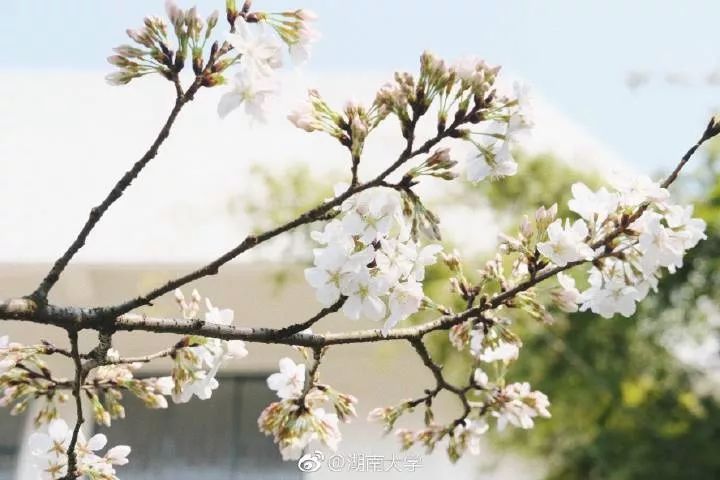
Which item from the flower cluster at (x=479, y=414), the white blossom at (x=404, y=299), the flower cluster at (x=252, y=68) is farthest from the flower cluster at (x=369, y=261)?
the flower cluster at (x=479, y=414)

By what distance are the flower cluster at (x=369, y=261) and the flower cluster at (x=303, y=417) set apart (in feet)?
0.50

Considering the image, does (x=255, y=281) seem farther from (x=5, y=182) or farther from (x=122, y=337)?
(x=5, y=182)

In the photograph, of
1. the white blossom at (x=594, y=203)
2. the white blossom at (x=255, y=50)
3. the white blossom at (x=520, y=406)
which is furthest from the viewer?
the white blossom at (x=520, y=406)

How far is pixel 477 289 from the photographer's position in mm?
816

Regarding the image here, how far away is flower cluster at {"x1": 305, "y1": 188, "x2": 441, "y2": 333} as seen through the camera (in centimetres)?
64

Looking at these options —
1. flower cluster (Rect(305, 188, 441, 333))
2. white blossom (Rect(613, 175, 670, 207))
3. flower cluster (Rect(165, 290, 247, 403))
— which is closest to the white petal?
flower cluster (Rect(305, 188, 441, 333))

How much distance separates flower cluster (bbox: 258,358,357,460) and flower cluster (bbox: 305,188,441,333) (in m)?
0.15

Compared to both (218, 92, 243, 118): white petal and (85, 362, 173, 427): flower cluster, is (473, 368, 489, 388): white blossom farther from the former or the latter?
(218, 92, 243, 118): white petal

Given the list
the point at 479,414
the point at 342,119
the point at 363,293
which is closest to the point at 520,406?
the point at 479,414

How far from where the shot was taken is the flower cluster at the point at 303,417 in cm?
81

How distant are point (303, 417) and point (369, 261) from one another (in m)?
0.22

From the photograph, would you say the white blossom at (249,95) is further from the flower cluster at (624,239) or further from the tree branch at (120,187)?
the flower cluster at (624,239)

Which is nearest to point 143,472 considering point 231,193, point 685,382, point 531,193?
point 231,193

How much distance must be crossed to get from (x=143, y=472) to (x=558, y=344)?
1.90m
